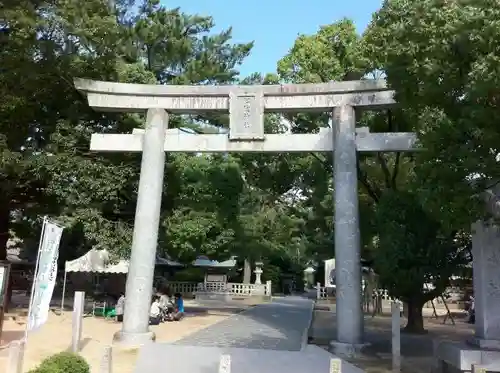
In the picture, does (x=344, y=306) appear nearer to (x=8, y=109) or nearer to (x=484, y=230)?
(x=484, y=230)

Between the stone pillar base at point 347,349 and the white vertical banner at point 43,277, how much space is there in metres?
6.37

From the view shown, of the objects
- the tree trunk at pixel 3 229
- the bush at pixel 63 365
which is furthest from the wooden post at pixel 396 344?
the tree trunk at pixel 3 229

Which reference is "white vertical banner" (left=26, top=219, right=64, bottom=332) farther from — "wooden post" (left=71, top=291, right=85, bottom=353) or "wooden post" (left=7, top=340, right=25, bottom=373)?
"wooden post" (left=71, top=291, right=85, bottom=353)

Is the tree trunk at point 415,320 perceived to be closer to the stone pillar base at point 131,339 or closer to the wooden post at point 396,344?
the wooden post at point 396,344

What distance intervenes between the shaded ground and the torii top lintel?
6024 mm

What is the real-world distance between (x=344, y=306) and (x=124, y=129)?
11.4m

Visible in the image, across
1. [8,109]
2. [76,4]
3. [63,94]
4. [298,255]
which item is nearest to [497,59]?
[76,4]

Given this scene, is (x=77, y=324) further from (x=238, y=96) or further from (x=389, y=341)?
(x=389, y=341)

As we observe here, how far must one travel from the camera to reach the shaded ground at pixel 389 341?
1048 cm

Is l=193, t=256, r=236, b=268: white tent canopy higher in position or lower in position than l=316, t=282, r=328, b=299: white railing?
higher

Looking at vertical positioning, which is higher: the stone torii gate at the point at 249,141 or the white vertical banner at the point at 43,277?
the stone torii gate at the point at 249,141

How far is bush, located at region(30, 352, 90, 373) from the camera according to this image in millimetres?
6160

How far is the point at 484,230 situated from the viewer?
9773 mm


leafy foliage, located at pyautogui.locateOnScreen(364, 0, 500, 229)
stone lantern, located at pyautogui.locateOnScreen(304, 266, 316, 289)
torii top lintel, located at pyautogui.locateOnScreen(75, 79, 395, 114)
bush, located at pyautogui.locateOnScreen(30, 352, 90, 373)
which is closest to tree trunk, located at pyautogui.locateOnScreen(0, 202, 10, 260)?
torii top lintel, located at pyautogui.locateOnScreen(75, 79, 395, 114)
